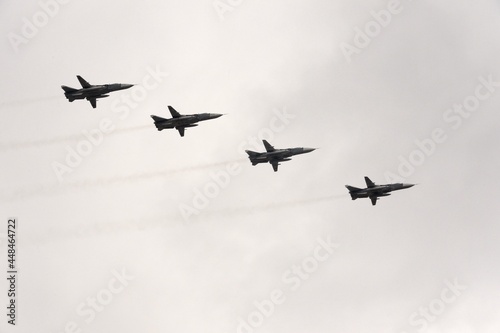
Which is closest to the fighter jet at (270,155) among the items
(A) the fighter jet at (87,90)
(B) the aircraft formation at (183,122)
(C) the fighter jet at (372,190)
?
(B) the aircraft formation at (183,122)

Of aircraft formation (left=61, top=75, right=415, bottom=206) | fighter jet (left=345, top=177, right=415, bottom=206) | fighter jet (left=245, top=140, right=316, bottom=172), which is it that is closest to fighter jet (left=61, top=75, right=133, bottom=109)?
aircraft formation (left=61, top=75, right=415, bottom=206)

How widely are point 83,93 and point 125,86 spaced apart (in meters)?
8.56

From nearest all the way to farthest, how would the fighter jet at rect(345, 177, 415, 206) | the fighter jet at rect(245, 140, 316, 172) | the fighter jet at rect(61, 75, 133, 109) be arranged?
the fighter jet at rect(61, 75, 133, 109) < the fighter jet at rect(245, 140, 316, 172) < the fighter jet at rect(345, 177, 415, 206)

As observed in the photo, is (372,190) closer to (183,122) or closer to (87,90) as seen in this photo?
(183,122)

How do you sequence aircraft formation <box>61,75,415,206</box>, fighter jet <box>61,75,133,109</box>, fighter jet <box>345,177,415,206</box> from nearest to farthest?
aircraft formation <box>61,75,415,206</box>
fighter jet <box>61,75,133,109</box>
fighter jet <box>345,177,415,206</box>

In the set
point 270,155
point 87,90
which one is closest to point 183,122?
point 270,155

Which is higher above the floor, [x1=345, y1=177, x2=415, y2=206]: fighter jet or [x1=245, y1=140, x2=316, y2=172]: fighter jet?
[x1=245, y1=140, x2=316, y2=172]: fighter jet

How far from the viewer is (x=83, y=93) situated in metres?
180

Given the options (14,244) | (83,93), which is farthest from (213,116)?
(14,244)

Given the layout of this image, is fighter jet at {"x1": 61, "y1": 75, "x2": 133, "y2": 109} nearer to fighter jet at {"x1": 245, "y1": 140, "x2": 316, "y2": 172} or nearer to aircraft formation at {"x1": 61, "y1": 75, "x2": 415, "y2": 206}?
aircraft formation at {"x1": 61, "y1": 75, "x2": 415, "y2": 206}

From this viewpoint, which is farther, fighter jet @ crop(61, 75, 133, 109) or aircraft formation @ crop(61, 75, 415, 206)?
fighter jet @ crop(61, 75, 133, 109)

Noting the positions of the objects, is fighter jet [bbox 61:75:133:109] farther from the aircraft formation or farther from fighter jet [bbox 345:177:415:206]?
fighter jet [bbox 345:177:415:206]

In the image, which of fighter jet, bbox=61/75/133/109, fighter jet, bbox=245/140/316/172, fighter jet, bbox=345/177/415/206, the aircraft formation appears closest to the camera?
the aircraft formation

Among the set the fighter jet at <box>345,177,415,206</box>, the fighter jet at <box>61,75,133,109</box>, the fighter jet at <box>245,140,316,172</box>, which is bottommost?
the fighter jet at <box>345,177,415,206</box>
